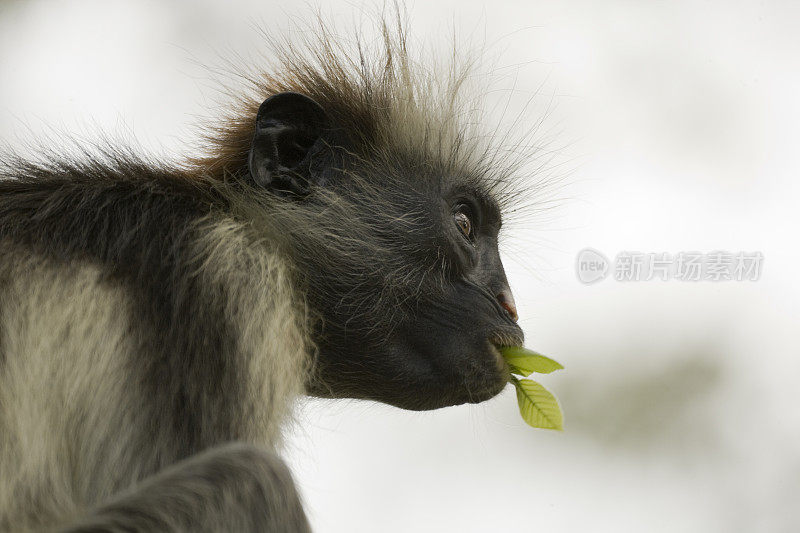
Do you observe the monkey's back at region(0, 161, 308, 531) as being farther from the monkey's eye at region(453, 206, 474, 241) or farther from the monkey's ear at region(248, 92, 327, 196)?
the monkey's eye at region(453, 206, 474, 241)

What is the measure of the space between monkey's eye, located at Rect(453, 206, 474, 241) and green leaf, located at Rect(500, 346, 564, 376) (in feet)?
1.62

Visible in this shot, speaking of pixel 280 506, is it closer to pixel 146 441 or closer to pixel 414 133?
pixel 146 441

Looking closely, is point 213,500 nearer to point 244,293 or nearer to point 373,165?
point 244,293

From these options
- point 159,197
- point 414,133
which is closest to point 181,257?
point 159,197

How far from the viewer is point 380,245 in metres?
4.50

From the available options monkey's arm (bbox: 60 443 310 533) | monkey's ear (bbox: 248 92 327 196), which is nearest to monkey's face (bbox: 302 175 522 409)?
monkey's ear (bbox: 248 92 327 196)

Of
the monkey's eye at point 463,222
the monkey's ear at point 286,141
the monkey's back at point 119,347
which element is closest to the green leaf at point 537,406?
the monkey's eye at point 463,222

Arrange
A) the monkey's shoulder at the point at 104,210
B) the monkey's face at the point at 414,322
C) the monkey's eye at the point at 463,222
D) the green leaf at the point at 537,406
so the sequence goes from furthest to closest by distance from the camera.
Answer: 1. the monkey's eye at the point at 463,222
2. the green leaf at the point at 537,406
3. the monkey's face at the point at 414,322
4. the monkey's shoulder at the point at 104,210

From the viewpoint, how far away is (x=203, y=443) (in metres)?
3.54

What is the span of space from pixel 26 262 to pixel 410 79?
1934 mm

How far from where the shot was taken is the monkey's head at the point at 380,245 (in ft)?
14.3

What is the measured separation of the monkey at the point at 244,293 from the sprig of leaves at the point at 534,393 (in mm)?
90

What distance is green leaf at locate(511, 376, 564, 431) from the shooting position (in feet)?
14.6

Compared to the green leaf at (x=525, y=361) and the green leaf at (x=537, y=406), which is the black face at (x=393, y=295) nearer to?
the green leaf at (x=525, y=361)
